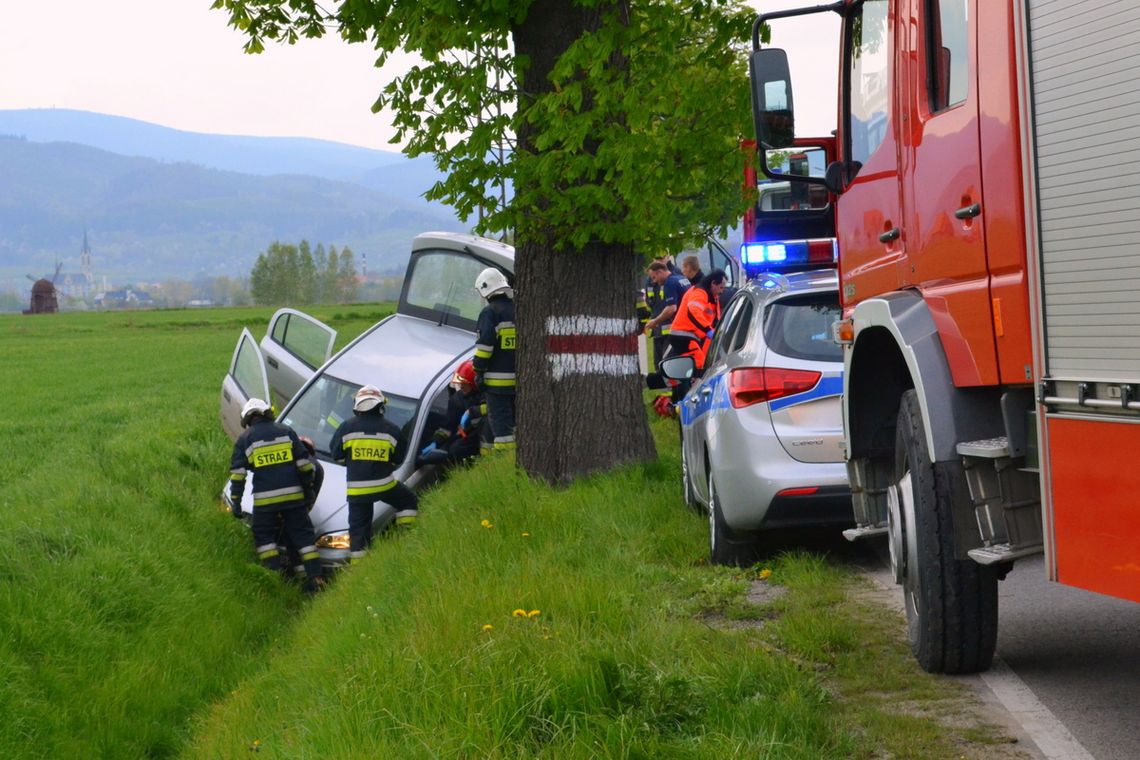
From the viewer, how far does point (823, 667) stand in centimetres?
560

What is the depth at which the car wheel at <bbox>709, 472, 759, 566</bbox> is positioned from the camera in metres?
7.63

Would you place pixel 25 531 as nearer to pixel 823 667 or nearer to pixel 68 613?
pixel 68 613

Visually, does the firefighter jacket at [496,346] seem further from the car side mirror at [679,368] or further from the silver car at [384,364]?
the car side mirror at [679,368]

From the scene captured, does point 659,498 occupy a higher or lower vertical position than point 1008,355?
lower

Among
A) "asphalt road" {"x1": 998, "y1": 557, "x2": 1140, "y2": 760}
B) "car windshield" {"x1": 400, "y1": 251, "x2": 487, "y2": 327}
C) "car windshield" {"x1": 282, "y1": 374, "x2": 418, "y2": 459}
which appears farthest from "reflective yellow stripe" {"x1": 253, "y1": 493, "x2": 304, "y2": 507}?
"asphalt road" {"x1": 998, "y1": 557, "x2": 1140, "y2": 760}

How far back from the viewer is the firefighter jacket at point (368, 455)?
465 inches

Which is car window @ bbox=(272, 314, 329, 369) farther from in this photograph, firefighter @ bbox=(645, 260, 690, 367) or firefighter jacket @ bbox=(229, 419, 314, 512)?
firefighter jacket @ bbox=(229, 419, 314, 512)

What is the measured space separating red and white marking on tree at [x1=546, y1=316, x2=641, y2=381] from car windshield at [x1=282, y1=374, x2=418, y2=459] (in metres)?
3.47

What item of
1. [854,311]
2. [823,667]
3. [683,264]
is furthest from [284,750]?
[683,264]

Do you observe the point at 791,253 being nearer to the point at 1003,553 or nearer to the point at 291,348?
the point at 1003,553

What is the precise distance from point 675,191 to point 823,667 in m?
5.34

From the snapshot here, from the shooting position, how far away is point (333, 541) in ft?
41.1

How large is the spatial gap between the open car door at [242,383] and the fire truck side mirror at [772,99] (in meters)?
9.19

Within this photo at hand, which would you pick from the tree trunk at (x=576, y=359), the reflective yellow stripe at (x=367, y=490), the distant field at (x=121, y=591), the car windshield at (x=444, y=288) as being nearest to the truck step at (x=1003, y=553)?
the distant field at (x=121, y=591)
